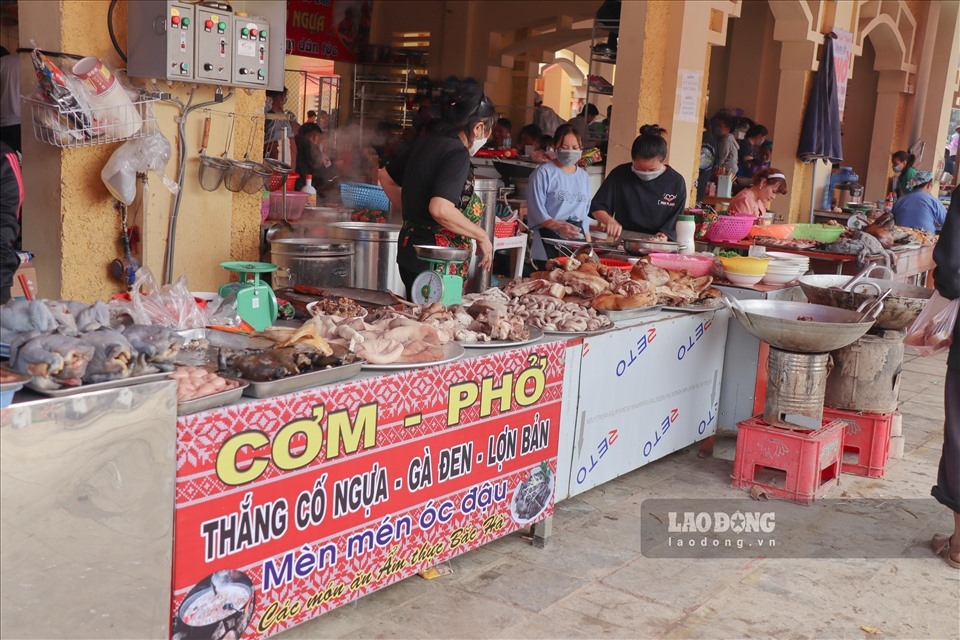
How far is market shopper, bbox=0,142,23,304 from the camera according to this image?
3.38 m

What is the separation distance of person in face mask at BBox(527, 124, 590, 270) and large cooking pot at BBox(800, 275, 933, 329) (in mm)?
1768

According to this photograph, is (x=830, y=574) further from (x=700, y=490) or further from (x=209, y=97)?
(x=209, y=97)

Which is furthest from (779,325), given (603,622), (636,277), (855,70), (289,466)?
(855,70)

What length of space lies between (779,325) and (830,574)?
1210 mm

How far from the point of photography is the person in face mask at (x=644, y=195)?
6.76m

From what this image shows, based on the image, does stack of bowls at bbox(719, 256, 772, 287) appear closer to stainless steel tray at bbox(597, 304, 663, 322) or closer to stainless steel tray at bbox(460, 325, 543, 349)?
stainless steel tray at bbox(597, 304, 663, 322)

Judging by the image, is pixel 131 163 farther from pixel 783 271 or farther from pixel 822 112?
pixel 822 112

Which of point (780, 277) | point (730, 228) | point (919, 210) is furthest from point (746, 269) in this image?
point (919, 210)

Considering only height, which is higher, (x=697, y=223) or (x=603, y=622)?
(x=697, y=223)

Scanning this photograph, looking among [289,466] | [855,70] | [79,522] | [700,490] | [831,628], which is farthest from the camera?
[855,70]

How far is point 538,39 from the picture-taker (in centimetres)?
1577

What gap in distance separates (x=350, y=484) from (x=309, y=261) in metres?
2.79

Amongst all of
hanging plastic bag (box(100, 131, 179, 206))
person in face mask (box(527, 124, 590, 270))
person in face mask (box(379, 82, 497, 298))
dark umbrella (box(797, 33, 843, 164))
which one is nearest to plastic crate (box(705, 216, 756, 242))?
person in face mask (box(527, 124, 590, 270))

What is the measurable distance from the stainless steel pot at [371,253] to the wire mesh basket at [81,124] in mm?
1747
